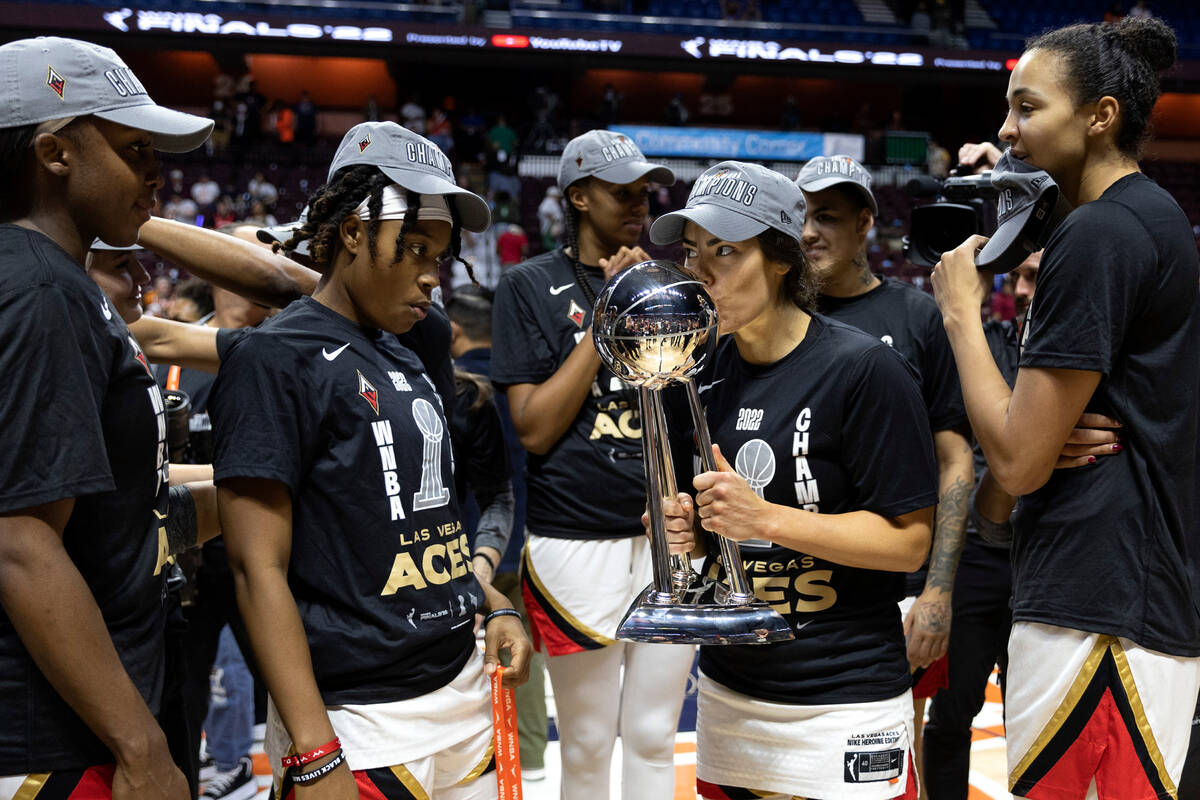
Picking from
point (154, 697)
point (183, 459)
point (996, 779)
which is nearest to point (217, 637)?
point (183, 459)

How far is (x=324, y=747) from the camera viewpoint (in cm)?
169

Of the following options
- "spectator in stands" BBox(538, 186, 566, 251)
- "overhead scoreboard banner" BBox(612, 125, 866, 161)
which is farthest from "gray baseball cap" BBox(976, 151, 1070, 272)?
"overhead scoreboard banner" BBox(612, 125, 866, 161)

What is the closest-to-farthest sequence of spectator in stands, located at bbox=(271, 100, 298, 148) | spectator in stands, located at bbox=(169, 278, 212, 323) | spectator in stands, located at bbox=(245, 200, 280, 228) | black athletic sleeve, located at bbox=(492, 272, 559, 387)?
black athletic sleeve, located at bbox=(492, 272, 559, 387), spectator in stands, located at bbox=(169, 278, 212, 323), spectator in stands, located at bbox=(245, 200, 280, 228), spectator in stands, located at bbox=(271, 100, 298, 148)

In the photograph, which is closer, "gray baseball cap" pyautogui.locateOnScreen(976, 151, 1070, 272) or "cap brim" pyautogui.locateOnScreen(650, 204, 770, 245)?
"gray baseball cap" pyautogui.locateOnScreen(976, 151, 1070, 272)

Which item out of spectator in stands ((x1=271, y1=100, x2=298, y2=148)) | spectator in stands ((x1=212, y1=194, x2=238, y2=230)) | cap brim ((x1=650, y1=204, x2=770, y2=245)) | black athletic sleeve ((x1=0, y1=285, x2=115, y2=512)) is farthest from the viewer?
spectator in stands ((x1=271, y1=100, x2=298, y2=148))

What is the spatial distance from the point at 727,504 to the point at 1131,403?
2.31 feet

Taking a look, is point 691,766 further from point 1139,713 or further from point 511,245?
point 511,245

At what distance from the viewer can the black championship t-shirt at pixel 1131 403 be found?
174cm

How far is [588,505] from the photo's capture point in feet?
10.2

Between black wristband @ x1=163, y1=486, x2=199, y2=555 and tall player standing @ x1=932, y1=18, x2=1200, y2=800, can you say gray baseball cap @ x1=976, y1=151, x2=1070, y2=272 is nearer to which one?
tall player standing @ x1=932, y1=18, x2=1200, y2=800

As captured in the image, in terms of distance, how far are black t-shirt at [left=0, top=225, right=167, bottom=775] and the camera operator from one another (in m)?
1.77

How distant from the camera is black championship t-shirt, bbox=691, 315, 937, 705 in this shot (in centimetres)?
196

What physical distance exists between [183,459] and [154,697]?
146 cm

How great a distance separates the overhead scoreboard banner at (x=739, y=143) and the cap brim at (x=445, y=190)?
56.1 feet
